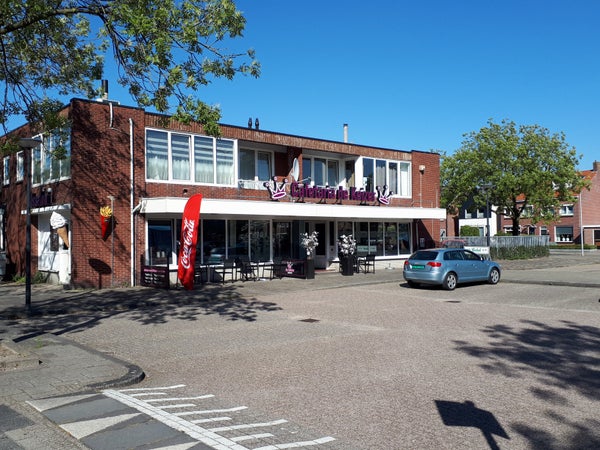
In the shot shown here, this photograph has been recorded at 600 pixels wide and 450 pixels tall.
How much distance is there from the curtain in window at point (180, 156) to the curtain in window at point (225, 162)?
1.34 metres

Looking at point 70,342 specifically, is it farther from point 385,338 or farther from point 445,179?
point 445,179

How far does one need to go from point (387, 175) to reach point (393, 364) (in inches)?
821

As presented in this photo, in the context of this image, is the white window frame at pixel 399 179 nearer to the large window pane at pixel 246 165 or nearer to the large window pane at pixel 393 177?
the large window pane at pixel 393 177

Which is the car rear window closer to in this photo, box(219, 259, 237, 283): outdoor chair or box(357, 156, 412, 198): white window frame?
box(219, 259, 237, 283): outdoor chair

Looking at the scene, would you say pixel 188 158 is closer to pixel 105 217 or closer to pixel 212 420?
pixel 105 217

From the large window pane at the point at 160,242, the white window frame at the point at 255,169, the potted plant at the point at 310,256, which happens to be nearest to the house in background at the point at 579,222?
the white window frame at the point at 255,169

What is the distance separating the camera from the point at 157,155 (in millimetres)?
19797

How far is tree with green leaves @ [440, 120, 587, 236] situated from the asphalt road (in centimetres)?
2773

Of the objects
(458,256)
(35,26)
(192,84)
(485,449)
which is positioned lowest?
(485,449)

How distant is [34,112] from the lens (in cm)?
1196

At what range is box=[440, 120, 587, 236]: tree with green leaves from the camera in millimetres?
40000

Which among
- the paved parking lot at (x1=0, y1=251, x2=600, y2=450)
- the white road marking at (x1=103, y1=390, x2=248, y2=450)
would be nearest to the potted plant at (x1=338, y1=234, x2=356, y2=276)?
the paved parking lot at (x1=0, y1=251, x2=600, y2=450)

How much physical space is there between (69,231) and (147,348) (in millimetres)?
10593

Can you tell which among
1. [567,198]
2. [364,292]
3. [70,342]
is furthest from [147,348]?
[567,198]
